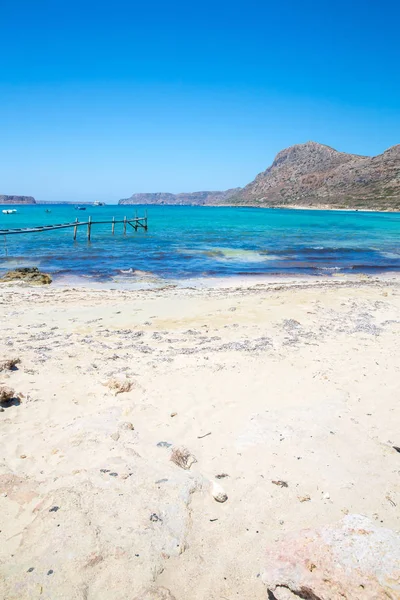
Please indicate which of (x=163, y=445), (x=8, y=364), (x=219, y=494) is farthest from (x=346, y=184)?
(x=219, y=494)

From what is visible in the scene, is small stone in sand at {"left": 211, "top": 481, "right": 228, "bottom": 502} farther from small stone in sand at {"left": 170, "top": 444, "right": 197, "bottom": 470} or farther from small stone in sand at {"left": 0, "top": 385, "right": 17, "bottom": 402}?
small stone in sand at {"left": 0, "top": 385, "right": 17, "bottom": 402}

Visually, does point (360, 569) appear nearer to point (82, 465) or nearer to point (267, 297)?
point (82, 465)

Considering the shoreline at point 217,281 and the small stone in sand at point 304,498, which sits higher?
the shoreline at point 217,281

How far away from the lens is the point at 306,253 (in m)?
27.8

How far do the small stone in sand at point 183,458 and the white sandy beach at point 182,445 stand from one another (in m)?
0.09

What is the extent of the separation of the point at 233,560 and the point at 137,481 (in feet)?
4.36

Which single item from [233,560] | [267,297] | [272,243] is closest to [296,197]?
[272,243]

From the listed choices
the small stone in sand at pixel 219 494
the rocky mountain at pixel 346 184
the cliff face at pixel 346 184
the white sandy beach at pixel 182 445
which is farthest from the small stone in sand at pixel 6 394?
the cliff face at pixel 346 184

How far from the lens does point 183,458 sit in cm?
437

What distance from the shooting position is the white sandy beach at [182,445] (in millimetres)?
3096

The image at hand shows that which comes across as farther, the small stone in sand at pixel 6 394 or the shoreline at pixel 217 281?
the shoreline at pixel 217 281

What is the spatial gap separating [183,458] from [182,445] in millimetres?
308

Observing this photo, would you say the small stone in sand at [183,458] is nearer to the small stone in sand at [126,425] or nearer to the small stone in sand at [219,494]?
the small stone in sand at [219,494]

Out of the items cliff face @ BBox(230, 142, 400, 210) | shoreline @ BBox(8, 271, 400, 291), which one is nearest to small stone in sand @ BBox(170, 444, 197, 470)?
shoreline @ BBox(8, 271, 400, 291)
